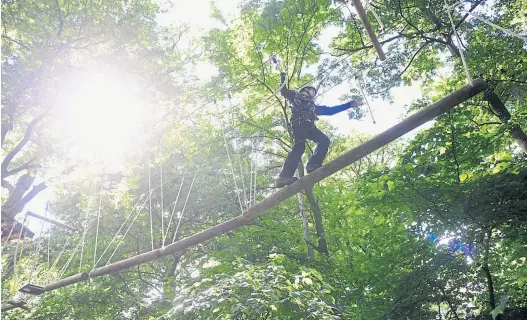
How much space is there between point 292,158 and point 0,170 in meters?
9.79

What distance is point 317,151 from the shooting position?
15.4ft


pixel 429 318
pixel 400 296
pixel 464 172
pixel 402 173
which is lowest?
pixel 429 318

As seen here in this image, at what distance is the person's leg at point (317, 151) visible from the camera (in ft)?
15.0

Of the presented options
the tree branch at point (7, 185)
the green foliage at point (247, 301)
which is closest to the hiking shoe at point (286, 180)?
the green foliage at point (247, 301)

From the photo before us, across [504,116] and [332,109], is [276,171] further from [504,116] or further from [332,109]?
[332,109]

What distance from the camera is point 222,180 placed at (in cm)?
1288

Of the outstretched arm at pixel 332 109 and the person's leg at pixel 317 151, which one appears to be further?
the person's leg at pixel 317 151

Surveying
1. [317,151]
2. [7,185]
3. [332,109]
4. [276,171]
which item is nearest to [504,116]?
[332,109]

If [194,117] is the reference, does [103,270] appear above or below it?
below

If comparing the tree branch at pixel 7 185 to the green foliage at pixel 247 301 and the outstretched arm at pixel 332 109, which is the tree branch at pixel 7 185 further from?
the outstretched arm at pixel 332 109

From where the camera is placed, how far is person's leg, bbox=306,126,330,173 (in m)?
4.56

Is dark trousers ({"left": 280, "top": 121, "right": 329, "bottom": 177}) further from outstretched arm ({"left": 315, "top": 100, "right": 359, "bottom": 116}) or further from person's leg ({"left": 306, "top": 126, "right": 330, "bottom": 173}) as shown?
outstretched arm ({"left": 315, "top": 100, "right": 359, "bottom": 116})

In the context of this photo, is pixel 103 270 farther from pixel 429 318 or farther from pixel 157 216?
pixel 157 216

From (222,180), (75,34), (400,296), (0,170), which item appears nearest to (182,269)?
(222,180)
